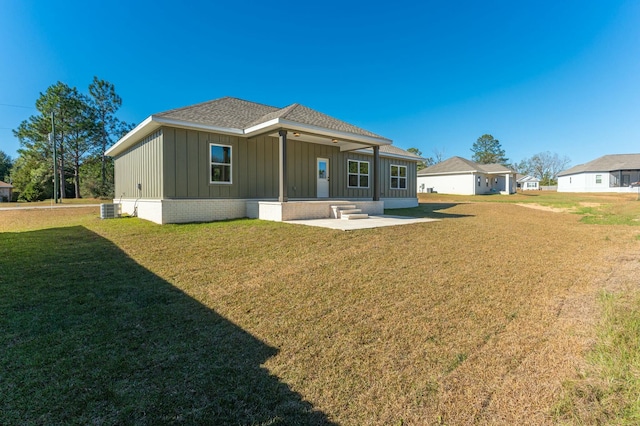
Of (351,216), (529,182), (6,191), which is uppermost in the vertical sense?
(529,182)

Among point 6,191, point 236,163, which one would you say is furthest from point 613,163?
point 6,191

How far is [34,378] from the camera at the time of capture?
2332 mm

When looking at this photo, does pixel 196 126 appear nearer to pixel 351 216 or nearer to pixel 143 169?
pixel 143 169

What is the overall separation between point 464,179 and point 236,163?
96.8ft

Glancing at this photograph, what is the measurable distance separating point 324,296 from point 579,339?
2943mm

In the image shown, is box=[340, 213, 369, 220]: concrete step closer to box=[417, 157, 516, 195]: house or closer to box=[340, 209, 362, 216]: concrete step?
box=[340, 209, 362, 216]: concrete step

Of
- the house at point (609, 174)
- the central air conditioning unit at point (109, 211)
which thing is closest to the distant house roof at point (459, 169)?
the house at point (609, 174)

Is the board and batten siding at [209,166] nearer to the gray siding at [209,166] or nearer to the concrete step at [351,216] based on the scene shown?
the gray siding at [209,166]

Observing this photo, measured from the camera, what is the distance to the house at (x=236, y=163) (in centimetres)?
992

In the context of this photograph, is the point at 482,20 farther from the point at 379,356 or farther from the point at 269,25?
the point at 379,356

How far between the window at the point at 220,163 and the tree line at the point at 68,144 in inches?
895

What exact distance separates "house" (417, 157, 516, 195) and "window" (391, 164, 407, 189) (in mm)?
18711

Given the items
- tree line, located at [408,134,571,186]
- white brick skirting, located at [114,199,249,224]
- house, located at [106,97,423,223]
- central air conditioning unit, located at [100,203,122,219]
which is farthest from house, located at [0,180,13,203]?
tree line, located at [408,134,571,186]

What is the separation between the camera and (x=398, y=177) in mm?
17500
